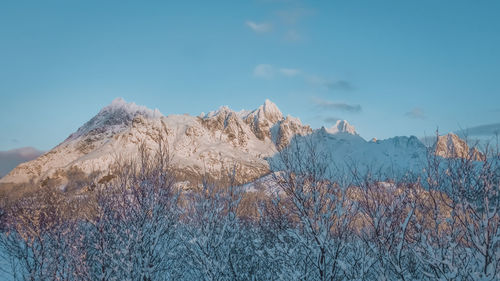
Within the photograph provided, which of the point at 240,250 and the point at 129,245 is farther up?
the point at 129,245

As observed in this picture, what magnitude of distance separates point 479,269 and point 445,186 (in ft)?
13.2

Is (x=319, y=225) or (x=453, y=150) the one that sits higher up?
(x=453, y=150)

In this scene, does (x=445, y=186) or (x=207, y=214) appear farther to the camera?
(x=207, y=214)

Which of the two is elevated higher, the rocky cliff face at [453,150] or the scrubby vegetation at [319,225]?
the rocky cliff face at [453,150]

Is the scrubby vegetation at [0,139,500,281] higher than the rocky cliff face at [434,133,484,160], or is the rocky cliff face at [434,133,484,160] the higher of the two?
the rocky cliff face at [434,133,484,160]

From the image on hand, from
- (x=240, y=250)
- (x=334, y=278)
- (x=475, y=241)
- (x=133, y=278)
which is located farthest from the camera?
(x=240, y=250)

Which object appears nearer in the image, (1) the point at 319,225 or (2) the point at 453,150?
(1) the point at 319,225

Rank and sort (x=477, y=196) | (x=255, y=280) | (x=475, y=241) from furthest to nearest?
(x=255, y=280)
(x=477, y=196)
(x=475, y=241)

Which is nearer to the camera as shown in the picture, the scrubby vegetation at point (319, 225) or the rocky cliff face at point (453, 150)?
the scrubby vegetation at point (319, 225)

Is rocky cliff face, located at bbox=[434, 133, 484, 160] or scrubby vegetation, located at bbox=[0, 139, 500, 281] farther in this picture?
rocky cliff face, located at bbox=[434, 133, 484, 160]

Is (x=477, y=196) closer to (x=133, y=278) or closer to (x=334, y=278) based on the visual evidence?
(x=334, y=278)

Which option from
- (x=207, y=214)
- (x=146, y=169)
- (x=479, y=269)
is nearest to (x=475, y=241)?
(x=479, y=269)

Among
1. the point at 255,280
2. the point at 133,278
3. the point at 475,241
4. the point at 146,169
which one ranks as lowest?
the point at 255,280

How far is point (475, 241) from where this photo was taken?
8.77 m
